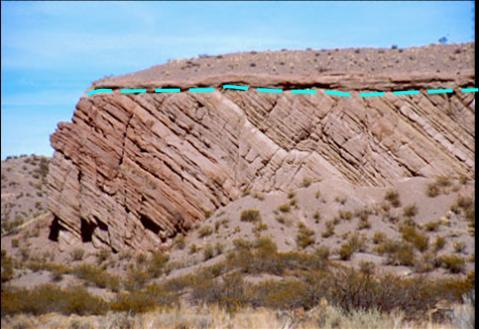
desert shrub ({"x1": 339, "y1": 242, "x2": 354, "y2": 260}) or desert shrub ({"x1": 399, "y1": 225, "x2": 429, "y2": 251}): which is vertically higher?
desert shrub ({"x1": 399, "y1": 225, "x2": 429, "y2": 251})

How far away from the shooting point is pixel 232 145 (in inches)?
920

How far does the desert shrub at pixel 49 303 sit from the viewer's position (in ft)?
40.0

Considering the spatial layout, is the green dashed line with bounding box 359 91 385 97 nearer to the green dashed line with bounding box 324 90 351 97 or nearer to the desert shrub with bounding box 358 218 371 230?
the green dashed line with bounding box 324 90 351 97

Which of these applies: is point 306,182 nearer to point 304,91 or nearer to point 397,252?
point 304,91

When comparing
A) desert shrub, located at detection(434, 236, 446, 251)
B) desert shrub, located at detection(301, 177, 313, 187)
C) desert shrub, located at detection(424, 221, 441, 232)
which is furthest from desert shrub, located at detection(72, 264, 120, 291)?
desert shrub, located at detection(424, 221, 441, 232)

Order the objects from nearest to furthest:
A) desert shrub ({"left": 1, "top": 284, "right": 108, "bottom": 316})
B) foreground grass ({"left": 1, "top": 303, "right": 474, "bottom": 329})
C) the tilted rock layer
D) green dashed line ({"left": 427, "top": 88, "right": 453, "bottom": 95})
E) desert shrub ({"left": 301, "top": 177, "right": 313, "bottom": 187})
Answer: foreground grass ({"left": 1, "top": 303, "right": 474, "bottom": 329}) < desert shrub ({"left": 1, "top": 284, "right": 108, "bottom": 316}) < the tilted rock layer < desert shrub ({"left": 301, "top": 177, "right": 313, "bottom": 187}) < green dashed line ({"left": 427, "top": 88, "right": 453, "bottom": 95})

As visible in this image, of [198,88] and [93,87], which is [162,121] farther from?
[93,87]

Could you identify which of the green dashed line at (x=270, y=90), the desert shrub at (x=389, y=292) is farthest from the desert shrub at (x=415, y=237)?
A: the green dashed line at (x=270, y=90)

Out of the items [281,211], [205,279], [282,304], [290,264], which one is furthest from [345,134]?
[282,304]

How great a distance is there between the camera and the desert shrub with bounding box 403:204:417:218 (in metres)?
21.7

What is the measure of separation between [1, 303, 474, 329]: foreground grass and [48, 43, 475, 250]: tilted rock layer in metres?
11.4

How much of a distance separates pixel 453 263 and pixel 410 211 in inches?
184

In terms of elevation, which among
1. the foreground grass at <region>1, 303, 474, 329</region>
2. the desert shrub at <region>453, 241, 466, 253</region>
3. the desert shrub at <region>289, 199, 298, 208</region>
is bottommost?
the foreground grass at <region>1, 303, 474, 329</region>

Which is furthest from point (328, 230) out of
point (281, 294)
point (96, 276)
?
point (96, 276)
